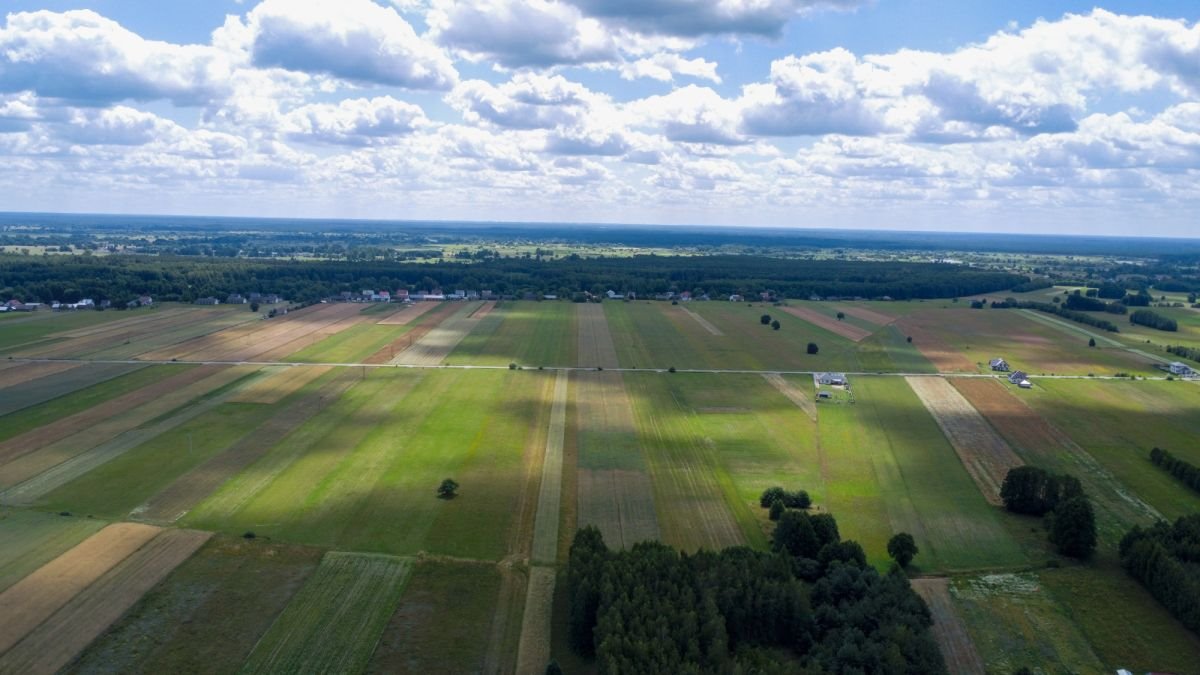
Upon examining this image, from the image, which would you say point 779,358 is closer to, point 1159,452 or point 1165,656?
point 1159,452

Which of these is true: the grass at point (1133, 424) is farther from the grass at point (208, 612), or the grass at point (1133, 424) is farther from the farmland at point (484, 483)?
the grass at point (208, 612)

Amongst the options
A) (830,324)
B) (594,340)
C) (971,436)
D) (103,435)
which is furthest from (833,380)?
(103,435)

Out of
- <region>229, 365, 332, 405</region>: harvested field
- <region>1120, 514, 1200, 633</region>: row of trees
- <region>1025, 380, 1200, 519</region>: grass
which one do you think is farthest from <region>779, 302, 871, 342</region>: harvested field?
<region>229, 365, 332, 405</region>: harvested field

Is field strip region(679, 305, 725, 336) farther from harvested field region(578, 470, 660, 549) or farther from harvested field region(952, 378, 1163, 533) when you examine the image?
harvested field region(578, 470, 660, 549)

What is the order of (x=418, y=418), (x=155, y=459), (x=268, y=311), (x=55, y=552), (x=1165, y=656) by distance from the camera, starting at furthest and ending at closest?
1. (x=268, y=311)
2. (x=418, y=418)
3. (x=155, y=459)
4. (x=55, y=552)
5. (x=1165, y=656)

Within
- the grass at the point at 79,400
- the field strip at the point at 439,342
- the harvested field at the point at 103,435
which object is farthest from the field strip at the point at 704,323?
the grass at the point at 79,400

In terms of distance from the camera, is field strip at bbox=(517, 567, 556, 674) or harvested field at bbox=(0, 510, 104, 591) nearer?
field strip at bbox=(517, 567, 556, 674)

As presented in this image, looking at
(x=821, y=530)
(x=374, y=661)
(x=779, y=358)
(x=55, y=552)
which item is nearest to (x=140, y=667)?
(x=374, y=661)
